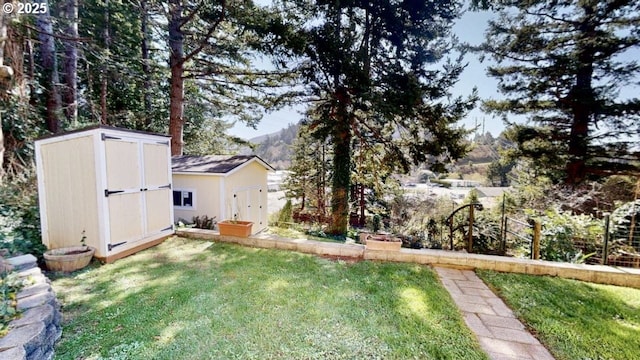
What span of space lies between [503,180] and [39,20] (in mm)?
31262

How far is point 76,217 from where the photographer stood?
3980mm

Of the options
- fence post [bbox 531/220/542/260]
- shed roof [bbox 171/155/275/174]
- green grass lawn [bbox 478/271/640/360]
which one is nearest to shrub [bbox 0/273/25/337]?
green grass lawn [bbox 478/271/640/360]

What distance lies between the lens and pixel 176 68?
8.66 meters

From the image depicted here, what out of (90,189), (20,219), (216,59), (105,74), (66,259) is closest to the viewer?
(66,259)

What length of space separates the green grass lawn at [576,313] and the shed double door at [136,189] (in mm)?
5616

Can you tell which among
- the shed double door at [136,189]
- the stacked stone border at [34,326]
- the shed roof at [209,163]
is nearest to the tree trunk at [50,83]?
the shed roof at [209,163]

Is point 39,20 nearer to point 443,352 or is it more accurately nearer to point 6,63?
point 6,63

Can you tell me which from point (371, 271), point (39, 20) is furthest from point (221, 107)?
point (371, 271)

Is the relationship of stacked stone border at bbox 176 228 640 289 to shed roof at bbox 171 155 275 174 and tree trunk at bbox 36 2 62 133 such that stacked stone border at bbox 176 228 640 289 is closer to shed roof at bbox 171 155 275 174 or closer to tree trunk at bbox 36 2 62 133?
shed roof at bbox 171 155 275 174

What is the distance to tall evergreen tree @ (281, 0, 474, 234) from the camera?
631cm

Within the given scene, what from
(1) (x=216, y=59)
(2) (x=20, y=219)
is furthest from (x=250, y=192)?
(1) (x=216, y=59)

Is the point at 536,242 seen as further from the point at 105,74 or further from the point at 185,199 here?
the point at 105,74

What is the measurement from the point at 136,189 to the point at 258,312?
3.35 meters

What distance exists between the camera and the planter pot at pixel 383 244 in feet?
14.0
